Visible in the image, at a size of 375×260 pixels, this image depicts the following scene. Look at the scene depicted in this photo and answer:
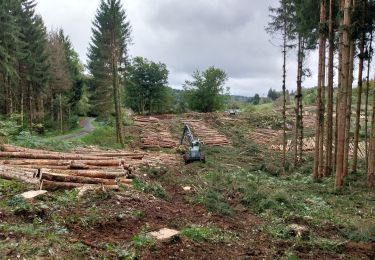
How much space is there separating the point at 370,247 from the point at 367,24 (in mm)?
10392

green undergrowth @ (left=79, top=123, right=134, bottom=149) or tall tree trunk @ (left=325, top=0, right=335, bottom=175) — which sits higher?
tall tree trunk @ (left=325, top=0, right=335, bottom=175)

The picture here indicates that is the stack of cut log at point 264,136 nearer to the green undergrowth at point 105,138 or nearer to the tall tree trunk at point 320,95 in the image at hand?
the green undergrowth at point 105,138

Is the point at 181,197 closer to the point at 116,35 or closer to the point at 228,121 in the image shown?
the point at 116,35

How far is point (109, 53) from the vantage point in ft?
87.5

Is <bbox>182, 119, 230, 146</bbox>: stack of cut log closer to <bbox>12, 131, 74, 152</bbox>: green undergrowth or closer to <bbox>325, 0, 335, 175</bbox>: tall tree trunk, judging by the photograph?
<bbox>325, 0, 335, 175</bbox>: tall tree trunk

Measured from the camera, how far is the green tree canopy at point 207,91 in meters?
50.0

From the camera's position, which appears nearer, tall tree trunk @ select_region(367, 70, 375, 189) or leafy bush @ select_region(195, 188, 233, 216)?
leafy bush @ select_region(195, 188, 233, 216)

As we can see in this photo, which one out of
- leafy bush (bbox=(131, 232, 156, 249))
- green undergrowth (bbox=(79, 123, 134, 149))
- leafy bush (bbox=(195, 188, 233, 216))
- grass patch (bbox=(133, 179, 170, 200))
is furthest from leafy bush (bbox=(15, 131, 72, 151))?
leafy bush (bbox=(131, 232, 156, 249))

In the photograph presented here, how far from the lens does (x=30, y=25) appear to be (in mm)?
32156

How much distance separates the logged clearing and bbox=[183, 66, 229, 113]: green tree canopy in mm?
36528

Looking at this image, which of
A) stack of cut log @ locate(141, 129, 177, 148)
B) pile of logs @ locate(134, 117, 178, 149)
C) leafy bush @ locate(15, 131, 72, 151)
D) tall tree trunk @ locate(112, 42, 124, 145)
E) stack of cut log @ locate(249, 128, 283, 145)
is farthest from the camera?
stack of cut log @ locate(249, 128, 283, 145)

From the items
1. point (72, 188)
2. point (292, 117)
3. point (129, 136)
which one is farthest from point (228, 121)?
point (72, 188)

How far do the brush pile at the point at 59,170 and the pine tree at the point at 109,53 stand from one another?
13850 mm

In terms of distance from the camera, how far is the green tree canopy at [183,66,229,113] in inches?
1969
